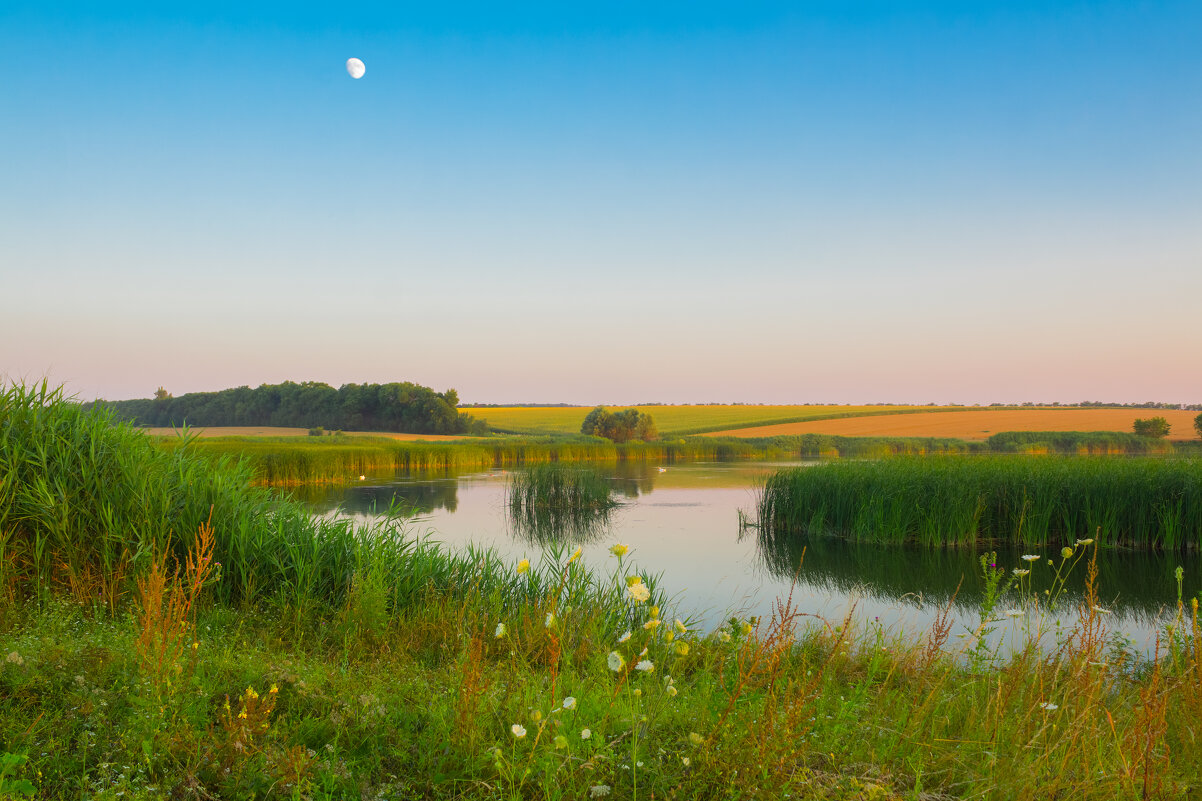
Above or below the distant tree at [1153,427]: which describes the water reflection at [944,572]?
below

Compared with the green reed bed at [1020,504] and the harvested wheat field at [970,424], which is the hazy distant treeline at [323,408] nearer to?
the harvested wheat field at [970,424]

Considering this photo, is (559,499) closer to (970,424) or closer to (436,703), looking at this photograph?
(436,703)

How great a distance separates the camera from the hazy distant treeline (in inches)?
2366

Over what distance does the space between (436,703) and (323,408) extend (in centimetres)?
6315

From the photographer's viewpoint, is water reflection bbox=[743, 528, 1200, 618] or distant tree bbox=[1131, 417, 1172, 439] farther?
distant tree bbox=[1131, 417, 1172, 439]

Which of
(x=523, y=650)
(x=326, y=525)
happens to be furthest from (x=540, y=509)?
(x=523, y=650)

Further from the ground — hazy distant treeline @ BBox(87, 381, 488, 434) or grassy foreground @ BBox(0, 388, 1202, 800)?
hazy distant treeline @ BBox(87, 381, 488, 434)

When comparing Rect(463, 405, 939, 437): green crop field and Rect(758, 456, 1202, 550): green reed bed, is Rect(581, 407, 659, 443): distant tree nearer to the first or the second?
Rect(463, 405, 939, 437): green crop field

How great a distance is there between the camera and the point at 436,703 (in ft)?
11.8

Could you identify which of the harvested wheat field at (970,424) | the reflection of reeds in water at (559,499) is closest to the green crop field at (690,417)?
the harvested wheat field at (970,424)

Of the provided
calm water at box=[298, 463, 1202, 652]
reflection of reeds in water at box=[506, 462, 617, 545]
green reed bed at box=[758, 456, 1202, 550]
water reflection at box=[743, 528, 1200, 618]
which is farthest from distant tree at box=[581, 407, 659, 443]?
water reflection at box=[743, 528, 1200, 618]

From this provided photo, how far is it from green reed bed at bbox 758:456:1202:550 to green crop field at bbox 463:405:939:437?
145 ft

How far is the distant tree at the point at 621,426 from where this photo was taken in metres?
55.0

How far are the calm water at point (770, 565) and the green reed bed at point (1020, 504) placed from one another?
1.57ft
